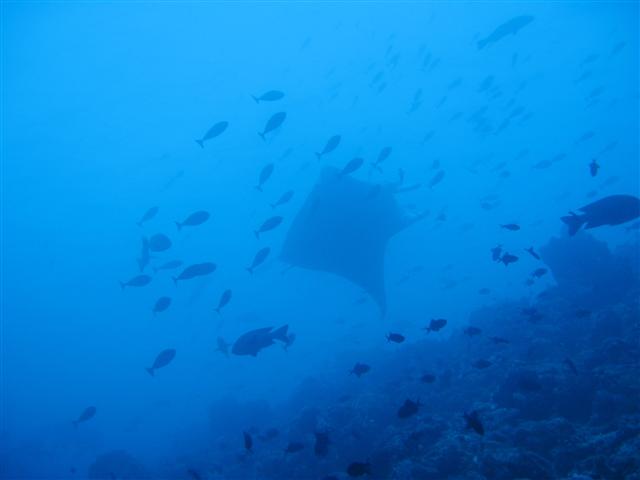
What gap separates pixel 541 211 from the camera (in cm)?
8075

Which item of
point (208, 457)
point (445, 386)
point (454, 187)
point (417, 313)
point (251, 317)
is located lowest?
point (454, 187)

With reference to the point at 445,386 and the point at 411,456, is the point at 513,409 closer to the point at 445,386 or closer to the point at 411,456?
the point at 411,456

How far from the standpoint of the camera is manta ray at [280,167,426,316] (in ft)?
46.3

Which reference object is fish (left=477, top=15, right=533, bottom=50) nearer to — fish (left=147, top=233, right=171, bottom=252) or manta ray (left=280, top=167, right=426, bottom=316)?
manta ray (left=280, top=167, right=426, bottom=316)

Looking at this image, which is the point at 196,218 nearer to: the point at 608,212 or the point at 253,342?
the point at 253,342

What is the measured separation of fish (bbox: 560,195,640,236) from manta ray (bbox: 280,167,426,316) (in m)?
8.27

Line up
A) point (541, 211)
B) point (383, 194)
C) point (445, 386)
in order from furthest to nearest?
point (541, 211) < point (383, 194) < point (445, 386)

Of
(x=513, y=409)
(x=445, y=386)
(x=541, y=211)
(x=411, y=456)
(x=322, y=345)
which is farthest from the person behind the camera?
(x=541, y=211)

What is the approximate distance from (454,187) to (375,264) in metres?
103

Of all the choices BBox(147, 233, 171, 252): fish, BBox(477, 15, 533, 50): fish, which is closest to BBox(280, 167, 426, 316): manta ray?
BBox(147, 233, 171, 252): fish

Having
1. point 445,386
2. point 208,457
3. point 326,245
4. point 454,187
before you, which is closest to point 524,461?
point 445,386

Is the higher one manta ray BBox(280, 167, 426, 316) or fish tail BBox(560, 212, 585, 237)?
fish tail BBox(560, 212, 585, 237)

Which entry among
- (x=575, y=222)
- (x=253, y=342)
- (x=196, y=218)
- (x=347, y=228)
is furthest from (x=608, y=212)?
(x=347, y=228)

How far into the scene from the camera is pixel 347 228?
1495 centimetres
